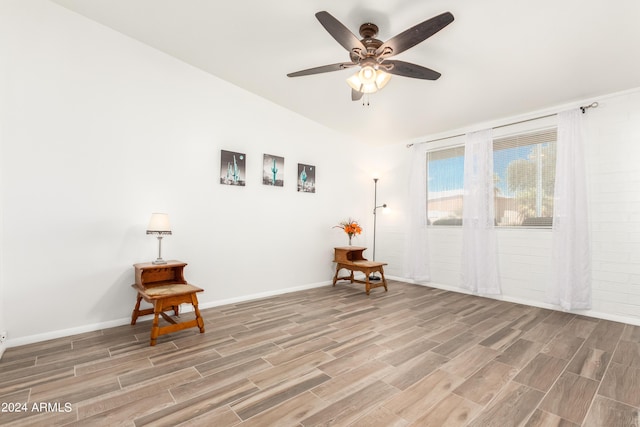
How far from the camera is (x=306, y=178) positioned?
4.88 m

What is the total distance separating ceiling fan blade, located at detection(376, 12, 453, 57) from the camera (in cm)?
194

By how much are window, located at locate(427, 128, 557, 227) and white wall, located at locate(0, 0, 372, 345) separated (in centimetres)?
309

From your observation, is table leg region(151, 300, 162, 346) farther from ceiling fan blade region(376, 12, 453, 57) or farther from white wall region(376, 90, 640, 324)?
white wall region(376, 90, 640, 324)

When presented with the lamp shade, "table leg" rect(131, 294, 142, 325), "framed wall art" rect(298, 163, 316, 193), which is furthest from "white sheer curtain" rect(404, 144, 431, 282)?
"table leg" rect(131, 294, 142, 325)

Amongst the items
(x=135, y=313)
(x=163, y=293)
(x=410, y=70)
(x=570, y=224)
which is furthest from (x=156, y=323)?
(x=570, y=224)

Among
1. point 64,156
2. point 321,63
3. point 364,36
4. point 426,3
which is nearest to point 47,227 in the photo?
point 64,156

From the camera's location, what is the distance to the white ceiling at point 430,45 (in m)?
2.41

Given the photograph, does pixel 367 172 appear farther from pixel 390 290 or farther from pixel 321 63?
pixel 321 63

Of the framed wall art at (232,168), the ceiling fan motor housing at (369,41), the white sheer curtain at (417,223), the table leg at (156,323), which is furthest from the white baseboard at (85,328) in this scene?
the ceiling fan motor housing at (369,41)

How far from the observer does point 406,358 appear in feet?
7.95

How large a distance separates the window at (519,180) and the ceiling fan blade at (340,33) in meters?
3.23

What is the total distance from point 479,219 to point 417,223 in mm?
1056

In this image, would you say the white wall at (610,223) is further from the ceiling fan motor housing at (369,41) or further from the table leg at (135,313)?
the table leg at (135,313)

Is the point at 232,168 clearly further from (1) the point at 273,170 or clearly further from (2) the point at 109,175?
(2) the point at 109,175
